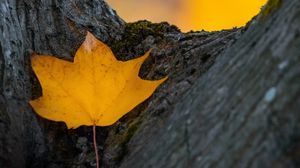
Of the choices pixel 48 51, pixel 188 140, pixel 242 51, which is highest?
pixel 48 51

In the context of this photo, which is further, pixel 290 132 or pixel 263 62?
pixel 263 62

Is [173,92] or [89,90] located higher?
[89,90]

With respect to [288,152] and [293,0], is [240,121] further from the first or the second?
[293,0]

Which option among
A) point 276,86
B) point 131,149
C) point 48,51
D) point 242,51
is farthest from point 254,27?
point 48,51

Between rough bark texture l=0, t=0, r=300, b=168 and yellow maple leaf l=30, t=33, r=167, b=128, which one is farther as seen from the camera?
yellow maple leaf l=30, t=33, r=167, b=128

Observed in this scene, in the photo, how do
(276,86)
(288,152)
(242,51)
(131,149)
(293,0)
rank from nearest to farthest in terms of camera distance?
(288,152) → (276,86) → (293,0) → (242,51) → (131,149)
